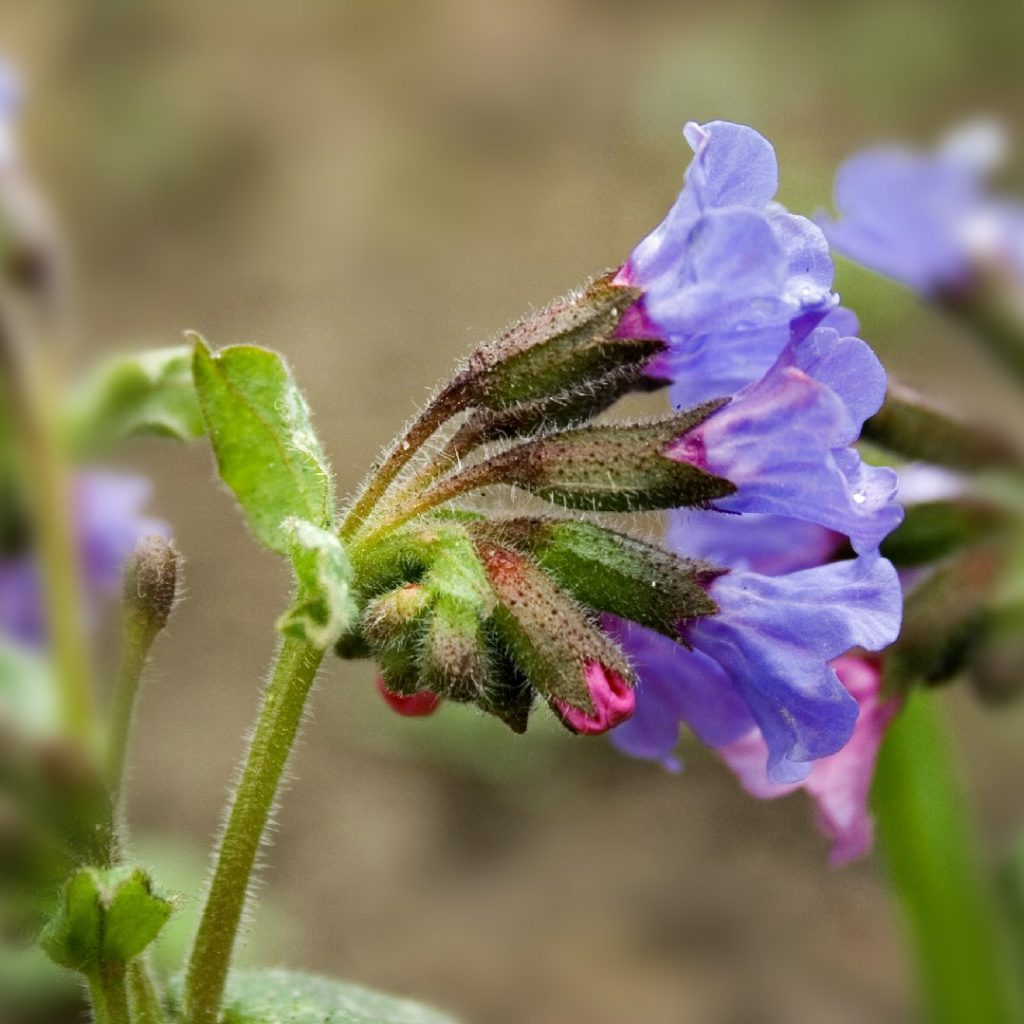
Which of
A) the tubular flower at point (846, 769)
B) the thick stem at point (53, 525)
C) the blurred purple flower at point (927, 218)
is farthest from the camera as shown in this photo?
the thick stem at point (53, 525)

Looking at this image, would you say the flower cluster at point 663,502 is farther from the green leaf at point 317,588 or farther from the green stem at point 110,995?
the green stem at point 110,995

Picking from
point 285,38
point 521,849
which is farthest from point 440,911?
point 285,38

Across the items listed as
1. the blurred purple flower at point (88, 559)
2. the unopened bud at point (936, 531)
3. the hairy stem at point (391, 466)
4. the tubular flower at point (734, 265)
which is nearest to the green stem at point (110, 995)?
the hairy stem at point (391, 466)

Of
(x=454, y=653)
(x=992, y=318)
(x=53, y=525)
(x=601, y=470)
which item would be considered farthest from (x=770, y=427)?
(x=53, y=525)

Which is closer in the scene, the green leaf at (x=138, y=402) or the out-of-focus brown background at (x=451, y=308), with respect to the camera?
the green leaf at (x=138, y=402)

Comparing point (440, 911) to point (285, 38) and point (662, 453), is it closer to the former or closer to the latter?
point (662, 453)

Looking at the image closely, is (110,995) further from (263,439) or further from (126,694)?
(263,439)
